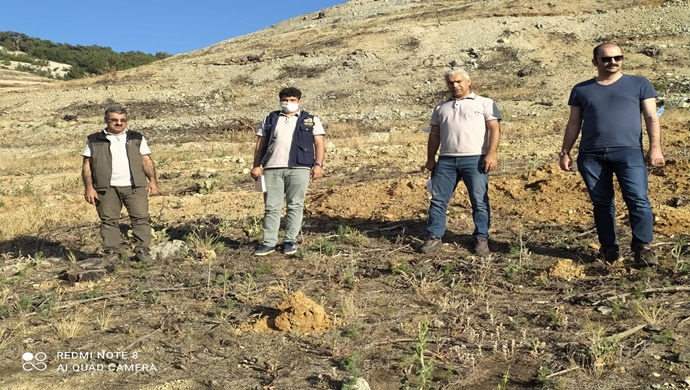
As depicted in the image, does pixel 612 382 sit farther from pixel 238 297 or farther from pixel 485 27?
pixel 485 27

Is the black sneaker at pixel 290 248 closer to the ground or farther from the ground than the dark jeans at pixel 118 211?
closer to the ground

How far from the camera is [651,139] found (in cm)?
409

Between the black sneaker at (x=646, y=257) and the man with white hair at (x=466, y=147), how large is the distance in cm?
111

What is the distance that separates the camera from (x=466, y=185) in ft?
15.9

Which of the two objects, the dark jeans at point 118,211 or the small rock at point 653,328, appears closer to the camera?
the small rock at point 653,328

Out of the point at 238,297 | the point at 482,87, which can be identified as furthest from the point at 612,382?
the point at 482,87

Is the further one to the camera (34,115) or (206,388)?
(34,115)

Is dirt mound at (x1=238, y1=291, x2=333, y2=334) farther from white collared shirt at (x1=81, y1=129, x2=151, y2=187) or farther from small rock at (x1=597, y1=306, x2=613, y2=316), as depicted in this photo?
white collared shirt at (x1=81, y1=129, x2=151, y2=187)

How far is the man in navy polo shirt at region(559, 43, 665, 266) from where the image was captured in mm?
4012

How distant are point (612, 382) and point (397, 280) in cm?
185

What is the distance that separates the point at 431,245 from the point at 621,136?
170cm

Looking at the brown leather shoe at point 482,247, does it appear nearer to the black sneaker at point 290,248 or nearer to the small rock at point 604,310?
the small rock at point 604,310

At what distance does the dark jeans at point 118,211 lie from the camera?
4906 mm

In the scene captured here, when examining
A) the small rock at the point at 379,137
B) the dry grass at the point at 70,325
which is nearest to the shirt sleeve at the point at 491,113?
the dry grass at the point at 70,325
